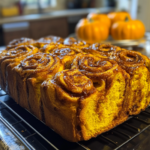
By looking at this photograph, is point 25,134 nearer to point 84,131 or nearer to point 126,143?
point 84,131

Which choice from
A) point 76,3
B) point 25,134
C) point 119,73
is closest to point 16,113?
point 25,134

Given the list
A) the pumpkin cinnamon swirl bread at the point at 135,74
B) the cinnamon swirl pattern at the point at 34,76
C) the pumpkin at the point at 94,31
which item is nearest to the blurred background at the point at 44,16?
the pumpkin at the point at 94,31

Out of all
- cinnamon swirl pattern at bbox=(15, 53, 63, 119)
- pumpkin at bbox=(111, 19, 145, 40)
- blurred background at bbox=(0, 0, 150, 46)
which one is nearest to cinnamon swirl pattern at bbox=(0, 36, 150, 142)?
cinnamon swirl pattern at bbox=(15, 53, 63, 119)

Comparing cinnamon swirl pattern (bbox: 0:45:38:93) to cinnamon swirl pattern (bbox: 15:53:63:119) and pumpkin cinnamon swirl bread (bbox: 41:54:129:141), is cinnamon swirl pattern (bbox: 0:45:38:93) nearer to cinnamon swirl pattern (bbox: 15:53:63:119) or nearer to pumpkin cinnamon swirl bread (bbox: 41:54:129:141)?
cinnamon swirl pattern (bbox: 15:53:63:119)

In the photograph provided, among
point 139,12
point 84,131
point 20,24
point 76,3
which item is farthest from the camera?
point 76,3

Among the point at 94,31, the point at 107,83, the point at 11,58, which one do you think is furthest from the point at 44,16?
the point at 107,83

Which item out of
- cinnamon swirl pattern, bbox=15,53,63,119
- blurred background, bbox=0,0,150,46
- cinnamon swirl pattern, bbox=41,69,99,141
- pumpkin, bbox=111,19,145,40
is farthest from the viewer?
blurred background, bbox=0,0,150,46

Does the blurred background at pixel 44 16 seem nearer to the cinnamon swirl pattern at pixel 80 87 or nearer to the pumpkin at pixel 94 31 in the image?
the pumpkin at pixel 94 31
